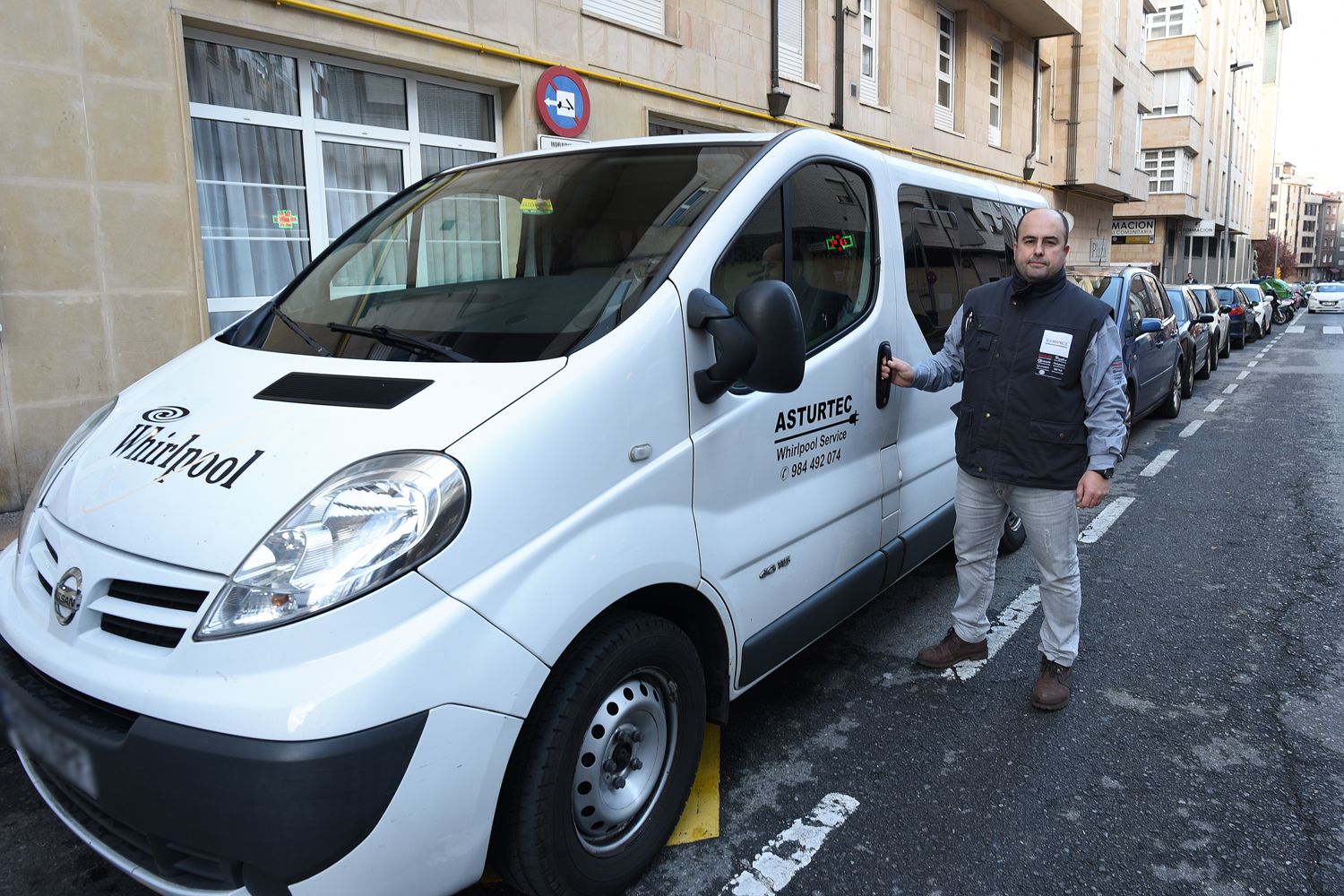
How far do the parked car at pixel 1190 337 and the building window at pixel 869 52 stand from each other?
222 inches

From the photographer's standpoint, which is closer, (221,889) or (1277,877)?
(221,889)

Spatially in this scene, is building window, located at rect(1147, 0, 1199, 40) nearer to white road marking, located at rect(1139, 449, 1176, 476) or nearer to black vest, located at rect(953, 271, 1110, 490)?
white road marking, located at rect(1139, 449, 1176, 476)

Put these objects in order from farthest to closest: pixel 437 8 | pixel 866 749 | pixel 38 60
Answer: pixel 437 8 → pixel 38 60 → pixel 866 749

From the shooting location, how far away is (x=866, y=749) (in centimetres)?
325

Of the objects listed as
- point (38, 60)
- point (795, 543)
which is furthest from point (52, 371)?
point (795, 543)

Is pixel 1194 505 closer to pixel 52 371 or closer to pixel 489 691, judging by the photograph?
pixel 489 691

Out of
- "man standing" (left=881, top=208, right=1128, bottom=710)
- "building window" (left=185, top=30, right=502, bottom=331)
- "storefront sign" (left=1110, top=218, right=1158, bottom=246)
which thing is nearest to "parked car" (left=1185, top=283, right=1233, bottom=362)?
"building window" (left=185, top=30, right=502, bottom=331)

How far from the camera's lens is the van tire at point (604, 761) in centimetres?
208

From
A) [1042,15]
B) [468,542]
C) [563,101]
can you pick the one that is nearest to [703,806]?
[468,542]

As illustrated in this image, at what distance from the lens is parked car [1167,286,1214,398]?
12.2m

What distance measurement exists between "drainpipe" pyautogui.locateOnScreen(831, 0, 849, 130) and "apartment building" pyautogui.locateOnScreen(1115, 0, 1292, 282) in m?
25.9

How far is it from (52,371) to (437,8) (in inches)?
176

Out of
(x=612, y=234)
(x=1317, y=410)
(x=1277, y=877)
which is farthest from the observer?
(x=1317, y=410)

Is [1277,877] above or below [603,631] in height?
below
